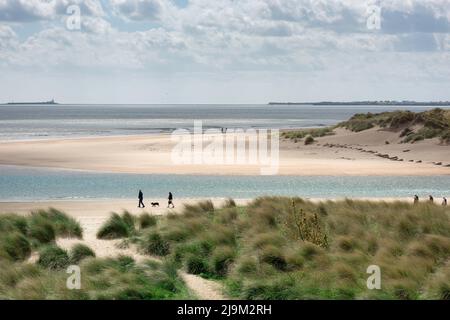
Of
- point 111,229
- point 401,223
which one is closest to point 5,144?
point 111,229

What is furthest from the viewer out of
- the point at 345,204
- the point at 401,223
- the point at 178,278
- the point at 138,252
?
the point at 345,204

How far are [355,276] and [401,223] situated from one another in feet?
13.3

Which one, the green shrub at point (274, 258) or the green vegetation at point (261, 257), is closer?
the green vegetation at point (261, 257)

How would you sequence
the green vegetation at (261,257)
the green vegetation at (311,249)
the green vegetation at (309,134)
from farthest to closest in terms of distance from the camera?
the green vegetation at (309,134) → the green vegetation at (311,249) → the green vegetation at (261,257)

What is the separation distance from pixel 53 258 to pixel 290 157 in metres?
34.7

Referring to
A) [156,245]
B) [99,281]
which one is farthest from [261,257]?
[99,281]

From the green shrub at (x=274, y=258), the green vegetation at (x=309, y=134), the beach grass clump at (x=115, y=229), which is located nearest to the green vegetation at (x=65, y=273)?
the beach grass clump at (x=115, y=229)

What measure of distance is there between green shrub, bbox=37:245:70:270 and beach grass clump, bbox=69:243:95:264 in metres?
0.12

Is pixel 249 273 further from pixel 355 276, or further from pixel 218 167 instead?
pixel 218 167

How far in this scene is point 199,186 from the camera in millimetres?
31859

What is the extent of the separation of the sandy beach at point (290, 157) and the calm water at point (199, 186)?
2.56 meters

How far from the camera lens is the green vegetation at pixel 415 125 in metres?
48.1

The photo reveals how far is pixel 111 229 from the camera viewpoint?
53.2 feet

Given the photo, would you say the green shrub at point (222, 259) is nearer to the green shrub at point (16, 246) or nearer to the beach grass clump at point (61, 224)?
the green shrub at point (16, 246)
